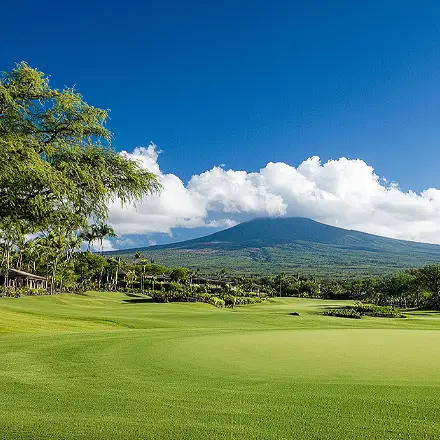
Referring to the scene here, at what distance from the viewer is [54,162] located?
44.6 ft

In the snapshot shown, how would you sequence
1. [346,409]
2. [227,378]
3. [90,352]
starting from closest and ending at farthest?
[346,409] → [227,378] → [90,352]

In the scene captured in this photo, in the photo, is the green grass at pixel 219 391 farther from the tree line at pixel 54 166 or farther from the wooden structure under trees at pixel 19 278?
the wooden structure under trees at pixel 19 278

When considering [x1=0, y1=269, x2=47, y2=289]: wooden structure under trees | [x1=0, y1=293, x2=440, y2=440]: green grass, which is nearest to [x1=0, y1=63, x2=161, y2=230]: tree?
[x1=0, y1=293, x2=440, y2=440]: green grass

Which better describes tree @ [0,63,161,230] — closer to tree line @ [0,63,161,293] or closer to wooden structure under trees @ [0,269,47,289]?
tree line @ [0,63,161,293]

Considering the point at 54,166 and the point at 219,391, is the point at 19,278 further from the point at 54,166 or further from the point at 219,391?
the point at 219,391

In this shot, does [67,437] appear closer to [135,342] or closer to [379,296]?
[135,342]

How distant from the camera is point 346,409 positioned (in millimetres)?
6211

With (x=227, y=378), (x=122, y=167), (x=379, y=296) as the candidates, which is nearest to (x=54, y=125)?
(x=122, y=167)

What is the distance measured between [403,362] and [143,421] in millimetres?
6460

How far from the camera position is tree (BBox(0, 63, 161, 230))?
1182 cm

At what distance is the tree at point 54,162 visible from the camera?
11820 millimetres

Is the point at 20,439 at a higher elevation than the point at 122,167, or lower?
lower

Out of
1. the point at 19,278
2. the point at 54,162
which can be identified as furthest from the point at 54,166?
the point at 19,278

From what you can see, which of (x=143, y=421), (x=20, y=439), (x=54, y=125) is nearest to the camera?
(x=20, y=439)
